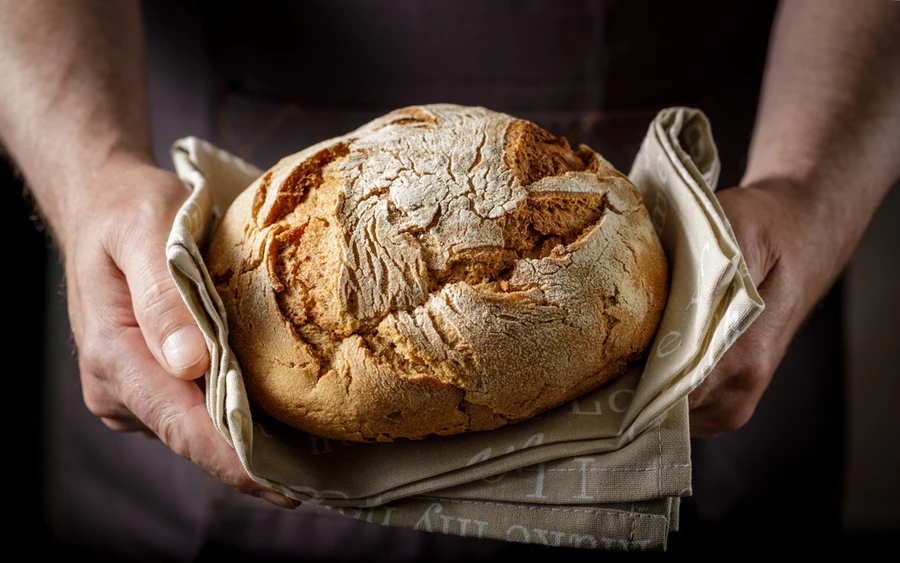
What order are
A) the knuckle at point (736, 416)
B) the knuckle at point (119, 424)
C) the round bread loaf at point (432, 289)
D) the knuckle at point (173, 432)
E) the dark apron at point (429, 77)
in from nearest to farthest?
1. the round bread loaf at point (432, 289)
2. the knuckle at point (173, 432)
3. the knuckle at point (736, 416)
4. the knuckle at point (119, 424)
5. the dark apron at point (429, 77)

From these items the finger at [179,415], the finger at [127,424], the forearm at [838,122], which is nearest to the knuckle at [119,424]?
the finger at [127,424]

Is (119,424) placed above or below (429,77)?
below

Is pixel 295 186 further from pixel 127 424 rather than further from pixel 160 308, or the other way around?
pixel 127 424

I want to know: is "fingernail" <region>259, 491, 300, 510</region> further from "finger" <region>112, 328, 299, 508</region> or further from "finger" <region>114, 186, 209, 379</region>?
"finger" <region>114, 186, 209, 379</region>

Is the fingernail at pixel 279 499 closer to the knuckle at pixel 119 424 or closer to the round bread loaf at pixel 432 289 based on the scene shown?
the round bread loaf at pixel 432 289

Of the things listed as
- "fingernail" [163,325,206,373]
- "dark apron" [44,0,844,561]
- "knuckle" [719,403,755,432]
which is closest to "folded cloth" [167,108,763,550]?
"fingernail" [163,325,206,373]

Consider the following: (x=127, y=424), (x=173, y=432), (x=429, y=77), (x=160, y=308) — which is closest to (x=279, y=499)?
(x=173, y=432)

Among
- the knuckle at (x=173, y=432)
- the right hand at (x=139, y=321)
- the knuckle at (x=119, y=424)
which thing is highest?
the right hand at (x=139, y=321)
